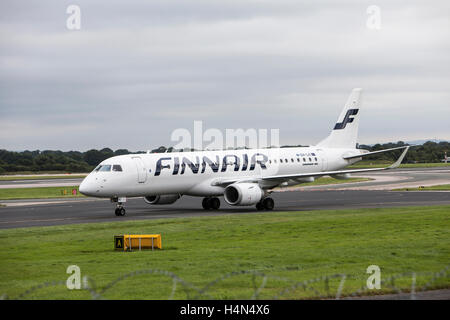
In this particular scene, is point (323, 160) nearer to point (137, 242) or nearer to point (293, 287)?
point (137, 242)

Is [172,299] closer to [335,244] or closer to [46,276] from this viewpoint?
[46,276]

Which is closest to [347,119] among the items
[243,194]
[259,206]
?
[259,206]

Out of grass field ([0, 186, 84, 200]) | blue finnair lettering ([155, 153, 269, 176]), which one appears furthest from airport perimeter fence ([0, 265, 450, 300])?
grass field ([0, 186, 84, 200])

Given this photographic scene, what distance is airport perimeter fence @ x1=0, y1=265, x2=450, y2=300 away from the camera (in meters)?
17.9

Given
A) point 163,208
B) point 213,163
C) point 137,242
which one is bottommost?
point 163,208

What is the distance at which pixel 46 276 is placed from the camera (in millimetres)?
21641

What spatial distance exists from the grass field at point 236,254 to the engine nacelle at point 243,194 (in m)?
7.27

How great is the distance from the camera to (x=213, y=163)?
50.3 m

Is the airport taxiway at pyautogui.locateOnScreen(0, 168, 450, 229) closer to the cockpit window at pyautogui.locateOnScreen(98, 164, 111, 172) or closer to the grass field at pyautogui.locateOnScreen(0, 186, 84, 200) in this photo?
the cockpit window at pyautogui.locateOnScreen(98, 164, 111, 172)

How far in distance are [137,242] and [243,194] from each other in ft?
63.9

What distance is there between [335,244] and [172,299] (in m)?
11.9

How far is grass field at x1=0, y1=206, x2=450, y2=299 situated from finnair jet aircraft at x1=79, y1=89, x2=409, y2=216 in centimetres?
679
